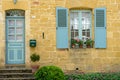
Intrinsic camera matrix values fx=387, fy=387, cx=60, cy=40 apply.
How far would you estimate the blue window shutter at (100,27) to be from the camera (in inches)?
661

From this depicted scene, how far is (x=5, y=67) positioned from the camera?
16453mm

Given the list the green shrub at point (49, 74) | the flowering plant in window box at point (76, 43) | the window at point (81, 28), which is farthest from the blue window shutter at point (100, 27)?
the green shrub at point (49, 74)

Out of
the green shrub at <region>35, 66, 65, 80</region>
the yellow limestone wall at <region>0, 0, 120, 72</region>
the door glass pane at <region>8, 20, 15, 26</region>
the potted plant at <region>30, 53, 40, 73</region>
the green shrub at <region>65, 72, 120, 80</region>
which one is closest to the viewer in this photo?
the green shrub at <region>35, 66, 65, 80</region>

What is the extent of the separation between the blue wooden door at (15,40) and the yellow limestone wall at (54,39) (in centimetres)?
37

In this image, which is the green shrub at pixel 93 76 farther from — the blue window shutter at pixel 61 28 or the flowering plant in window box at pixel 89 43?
the blue window shutter at pixel 61 28

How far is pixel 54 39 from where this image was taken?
1667cm

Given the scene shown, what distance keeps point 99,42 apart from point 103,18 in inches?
42.0

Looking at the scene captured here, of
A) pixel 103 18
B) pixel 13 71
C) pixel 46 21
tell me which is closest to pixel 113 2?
pixel 103 18

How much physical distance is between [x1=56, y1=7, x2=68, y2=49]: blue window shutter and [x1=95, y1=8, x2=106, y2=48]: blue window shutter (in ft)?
4.31

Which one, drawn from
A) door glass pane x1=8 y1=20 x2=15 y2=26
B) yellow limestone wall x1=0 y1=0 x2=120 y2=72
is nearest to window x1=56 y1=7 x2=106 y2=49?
yellow limestone wall x1=0 y1=0 x2=120 y2=72

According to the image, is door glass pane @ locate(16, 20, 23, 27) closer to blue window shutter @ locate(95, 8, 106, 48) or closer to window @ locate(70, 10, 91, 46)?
window @ locate(70, 10, 91, 46)

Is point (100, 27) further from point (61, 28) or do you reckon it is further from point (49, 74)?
point (49, 74)

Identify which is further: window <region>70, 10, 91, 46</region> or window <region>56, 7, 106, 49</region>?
window <region>70, 10, 91, 46</region>

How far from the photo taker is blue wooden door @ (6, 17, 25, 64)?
16.9 metres
